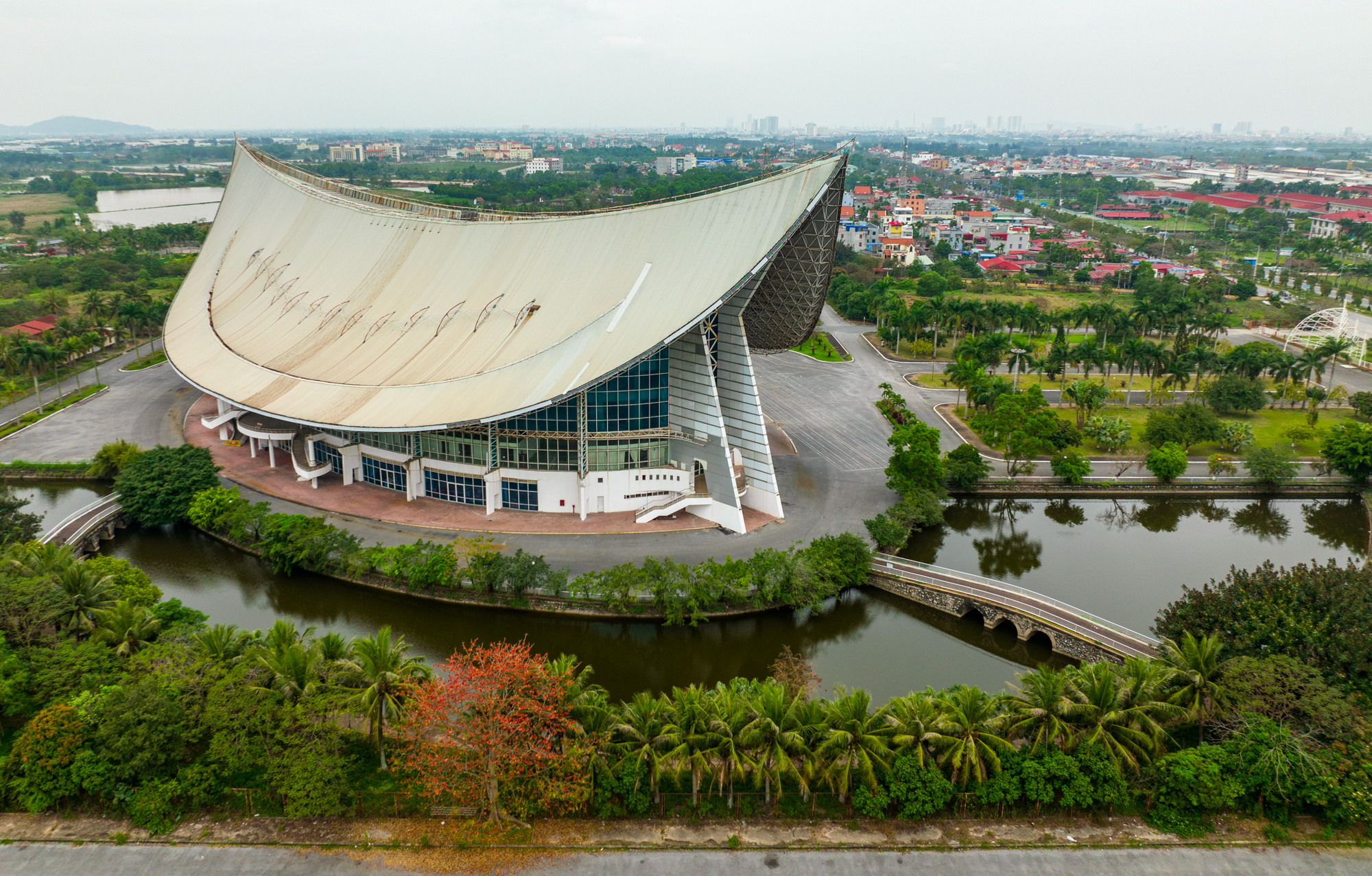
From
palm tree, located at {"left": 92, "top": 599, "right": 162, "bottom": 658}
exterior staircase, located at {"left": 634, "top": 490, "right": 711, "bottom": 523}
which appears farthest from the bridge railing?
palm tree, located at {"left": 92, "top": 599, "right": 162, "bottom": 658}

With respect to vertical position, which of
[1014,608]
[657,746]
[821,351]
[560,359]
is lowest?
[1014,608]

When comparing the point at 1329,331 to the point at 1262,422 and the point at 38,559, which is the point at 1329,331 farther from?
the point at 38,559

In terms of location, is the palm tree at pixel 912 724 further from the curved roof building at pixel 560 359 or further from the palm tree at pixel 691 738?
the curved roof building at pixel 560 359

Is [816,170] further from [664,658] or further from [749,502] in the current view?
[664,658]

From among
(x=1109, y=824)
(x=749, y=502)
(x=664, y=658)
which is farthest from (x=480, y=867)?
(x=749, y=502)

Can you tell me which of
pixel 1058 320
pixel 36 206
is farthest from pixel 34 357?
pixel 36 206
